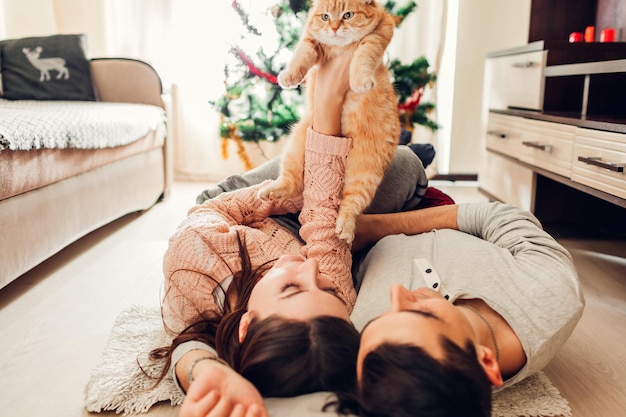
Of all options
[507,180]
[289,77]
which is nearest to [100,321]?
[289,77]

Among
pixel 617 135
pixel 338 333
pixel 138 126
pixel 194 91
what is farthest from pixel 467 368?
pixel 194 91

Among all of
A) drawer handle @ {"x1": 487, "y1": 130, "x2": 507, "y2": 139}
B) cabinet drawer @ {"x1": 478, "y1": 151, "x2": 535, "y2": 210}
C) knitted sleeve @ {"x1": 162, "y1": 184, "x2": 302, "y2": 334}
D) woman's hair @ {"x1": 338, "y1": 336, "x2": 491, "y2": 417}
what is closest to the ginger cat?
knitted sleeve @ {"x1": 162, "y1": 184, "x2": 302, "y2": 334}

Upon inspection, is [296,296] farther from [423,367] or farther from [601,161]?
[601,161]

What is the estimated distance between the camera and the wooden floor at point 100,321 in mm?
1181

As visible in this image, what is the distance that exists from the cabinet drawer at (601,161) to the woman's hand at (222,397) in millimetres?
1352

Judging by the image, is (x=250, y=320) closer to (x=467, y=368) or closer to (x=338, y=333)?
(x=338, y=333)

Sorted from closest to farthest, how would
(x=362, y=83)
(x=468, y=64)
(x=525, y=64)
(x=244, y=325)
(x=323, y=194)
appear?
(x=244, y=325) < (x=362, y=83) < (x=323, y=194) < (x=525, y=64) < (x=468, y=64)

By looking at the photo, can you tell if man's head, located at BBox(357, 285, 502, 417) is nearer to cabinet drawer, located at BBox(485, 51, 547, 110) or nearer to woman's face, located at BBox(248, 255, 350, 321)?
woman's face, located at BBox(248, 255, 350, 321)

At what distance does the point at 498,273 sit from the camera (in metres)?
1.14

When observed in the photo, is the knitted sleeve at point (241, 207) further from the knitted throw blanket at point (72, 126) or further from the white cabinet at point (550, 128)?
the white cabinet at point (550, 128)

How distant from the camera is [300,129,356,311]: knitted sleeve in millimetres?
1292

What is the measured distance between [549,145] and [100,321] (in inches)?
68.1

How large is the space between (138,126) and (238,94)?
0.77m

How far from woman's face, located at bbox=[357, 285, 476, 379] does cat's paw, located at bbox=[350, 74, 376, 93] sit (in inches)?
21.6
